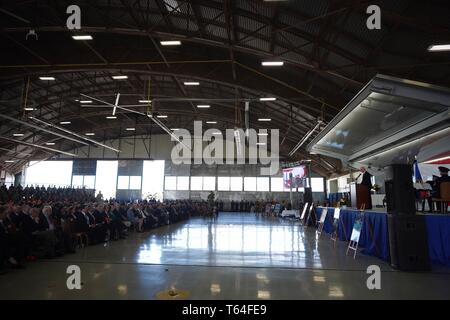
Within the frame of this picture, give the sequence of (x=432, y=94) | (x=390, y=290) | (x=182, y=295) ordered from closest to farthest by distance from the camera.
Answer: (x=182, y=295), (x=390, y=290), (x=432, y=94)

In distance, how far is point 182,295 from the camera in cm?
416

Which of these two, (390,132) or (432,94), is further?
(390,132)

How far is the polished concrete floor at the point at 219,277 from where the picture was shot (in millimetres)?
4270

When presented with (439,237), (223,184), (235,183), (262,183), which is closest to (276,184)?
(262,183)

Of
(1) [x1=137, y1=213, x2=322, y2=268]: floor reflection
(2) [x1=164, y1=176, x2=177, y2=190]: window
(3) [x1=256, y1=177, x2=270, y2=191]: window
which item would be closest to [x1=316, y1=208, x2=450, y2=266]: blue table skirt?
(1) [x1=137, y1=213, x2=322, y2=268]: floor reflection

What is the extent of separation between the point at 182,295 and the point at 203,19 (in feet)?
31.3

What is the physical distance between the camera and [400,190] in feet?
19.5

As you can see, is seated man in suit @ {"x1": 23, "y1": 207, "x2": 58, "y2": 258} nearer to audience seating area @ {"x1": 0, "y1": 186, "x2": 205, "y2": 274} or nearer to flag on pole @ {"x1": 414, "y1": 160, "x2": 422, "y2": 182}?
audience seating area @ {"x1": 0, "y1": 186, "x2": 205, "y2": 274}

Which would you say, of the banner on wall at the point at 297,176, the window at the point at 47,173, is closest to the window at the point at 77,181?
the window at the point at 47,173

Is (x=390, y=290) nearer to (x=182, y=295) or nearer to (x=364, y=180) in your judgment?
(x=182, y=295)

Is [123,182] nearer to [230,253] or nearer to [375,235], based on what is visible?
[230,253]

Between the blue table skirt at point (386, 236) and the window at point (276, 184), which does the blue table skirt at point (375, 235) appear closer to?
the blue table skirt at point (386, 236)

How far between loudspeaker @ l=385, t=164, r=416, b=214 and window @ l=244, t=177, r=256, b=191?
28.0 m
